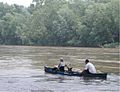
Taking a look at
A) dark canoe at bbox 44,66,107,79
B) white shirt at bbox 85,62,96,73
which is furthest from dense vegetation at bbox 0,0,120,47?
white shirt at bbox 85,62,96,73

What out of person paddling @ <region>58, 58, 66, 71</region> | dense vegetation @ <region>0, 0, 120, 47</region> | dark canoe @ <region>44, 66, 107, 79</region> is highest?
dense vegetation @ <region>0, 0, 120, 47</region>

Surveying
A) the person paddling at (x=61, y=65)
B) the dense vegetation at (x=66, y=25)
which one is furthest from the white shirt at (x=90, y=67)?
the dense vegetation at (x=66, y=25)

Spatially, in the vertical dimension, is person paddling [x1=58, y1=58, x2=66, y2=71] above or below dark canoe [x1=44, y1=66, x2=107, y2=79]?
above

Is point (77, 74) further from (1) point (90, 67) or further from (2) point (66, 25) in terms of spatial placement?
(2) point (66, 25)

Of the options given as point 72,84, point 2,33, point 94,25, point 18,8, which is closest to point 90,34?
point 94,25

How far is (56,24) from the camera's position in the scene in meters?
117

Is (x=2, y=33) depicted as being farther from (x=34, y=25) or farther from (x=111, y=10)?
(x=111, y=10)

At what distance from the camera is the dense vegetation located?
104375 mm

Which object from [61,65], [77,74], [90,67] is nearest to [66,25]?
[61,65]

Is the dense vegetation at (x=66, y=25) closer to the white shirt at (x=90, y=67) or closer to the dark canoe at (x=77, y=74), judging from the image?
the dark canoe at (x=77, y=74)

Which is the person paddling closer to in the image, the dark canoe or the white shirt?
the dark canoe

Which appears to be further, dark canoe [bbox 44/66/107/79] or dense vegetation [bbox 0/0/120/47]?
dense vegetation [bbox 0/0/120/47]

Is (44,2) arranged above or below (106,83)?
above

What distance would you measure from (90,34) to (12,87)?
8198cm
